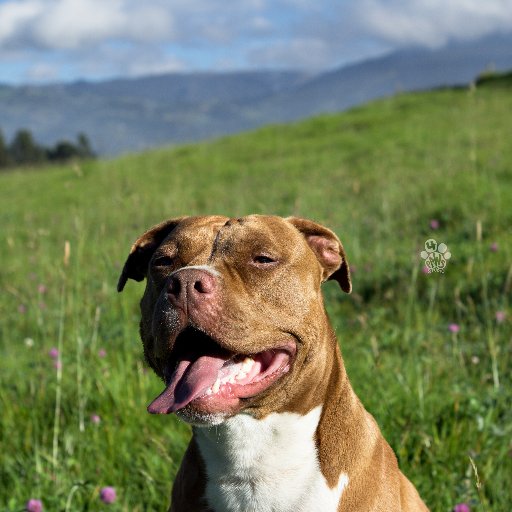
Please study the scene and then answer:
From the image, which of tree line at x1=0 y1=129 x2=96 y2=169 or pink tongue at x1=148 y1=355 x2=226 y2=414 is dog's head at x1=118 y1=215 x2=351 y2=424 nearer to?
pink tongue at x1=148 y1=355 x2=226 y2=414

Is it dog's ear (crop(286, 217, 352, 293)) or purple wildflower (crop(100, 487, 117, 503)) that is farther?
→ purple wildflower (crop(100, 487, 117, 503))

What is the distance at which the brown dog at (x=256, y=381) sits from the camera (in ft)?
7.66

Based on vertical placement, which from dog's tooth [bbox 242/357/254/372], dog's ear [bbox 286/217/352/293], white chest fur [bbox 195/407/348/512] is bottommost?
white chest fur [bbox 195/407/348/512]

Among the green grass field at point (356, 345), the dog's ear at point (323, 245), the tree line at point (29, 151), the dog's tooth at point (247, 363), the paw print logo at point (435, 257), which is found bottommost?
the tree line at point (29, 151)

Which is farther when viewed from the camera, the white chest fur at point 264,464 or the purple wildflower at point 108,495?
the purple wildflower at point 108,495

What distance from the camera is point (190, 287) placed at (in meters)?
2.30

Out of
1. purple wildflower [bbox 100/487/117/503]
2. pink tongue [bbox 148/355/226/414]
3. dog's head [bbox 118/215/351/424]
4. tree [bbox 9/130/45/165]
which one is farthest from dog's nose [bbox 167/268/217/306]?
tree [bbox 9/130/45/165]

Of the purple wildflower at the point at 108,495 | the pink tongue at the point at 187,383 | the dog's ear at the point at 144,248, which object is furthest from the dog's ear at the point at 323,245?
the purple wildflower at the point at 108,495

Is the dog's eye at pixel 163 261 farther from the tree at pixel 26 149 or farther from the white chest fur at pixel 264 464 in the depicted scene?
the tree at pixel 26 149

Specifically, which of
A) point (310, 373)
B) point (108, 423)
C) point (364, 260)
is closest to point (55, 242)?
point (364, 260)

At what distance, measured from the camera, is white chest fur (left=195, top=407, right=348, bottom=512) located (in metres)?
2.53

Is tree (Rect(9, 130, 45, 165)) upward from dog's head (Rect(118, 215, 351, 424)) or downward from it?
downward

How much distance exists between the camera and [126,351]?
14.6 feet

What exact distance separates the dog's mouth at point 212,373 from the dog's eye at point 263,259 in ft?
1.02
